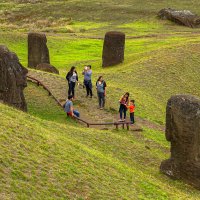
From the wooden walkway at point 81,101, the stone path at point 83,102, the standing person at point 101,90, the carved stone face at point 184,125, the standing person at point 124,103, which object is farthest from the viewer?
the standing person at point 101,90

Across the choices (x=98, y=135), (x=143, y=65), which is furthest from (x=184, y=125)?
(x=143, y=65)

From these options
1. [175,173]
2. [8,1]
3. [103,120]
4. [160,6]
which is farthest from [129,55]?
[8,1]

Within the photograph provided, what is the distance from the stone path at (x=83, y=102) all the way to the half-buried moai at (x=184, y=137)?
223 inches

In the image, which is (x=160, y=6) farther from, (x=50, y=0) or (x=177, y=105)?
(x=177, y=105)

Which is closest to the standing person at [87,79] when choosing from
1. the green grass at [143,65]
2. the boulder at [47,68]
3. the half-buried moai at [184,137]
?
the green grass at [143,65]

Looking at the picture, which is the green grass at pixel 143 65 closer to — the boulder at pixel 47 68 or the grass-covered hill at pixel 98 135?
the grass-covered hill at pixel 98 135

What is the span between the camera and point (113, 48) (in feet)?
139

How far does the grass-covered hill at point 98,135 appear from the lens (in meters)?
15.0

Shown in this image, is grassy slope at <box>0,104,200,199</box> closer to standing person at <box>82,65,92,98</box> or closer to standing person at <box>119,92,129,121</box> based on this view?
standing person at <box>119,92,129,121</box>

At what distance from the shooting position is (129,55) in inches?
1795

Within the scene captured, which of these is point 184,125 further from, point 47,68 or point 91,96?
point 47,68

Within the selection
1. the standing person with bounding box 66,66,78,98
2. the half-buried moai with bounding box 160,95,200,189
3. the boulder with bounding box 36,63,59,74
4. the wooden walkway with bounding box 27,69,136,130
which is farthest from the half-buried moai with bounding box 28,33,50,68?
the half-buried moai with bounding box 160,95,200,189

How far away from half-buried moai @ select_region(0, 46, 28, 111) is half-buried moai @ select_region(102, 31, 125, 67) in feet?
64.7

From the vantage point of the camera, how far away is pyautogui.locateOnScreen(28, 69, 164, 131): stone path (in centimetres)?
2650
